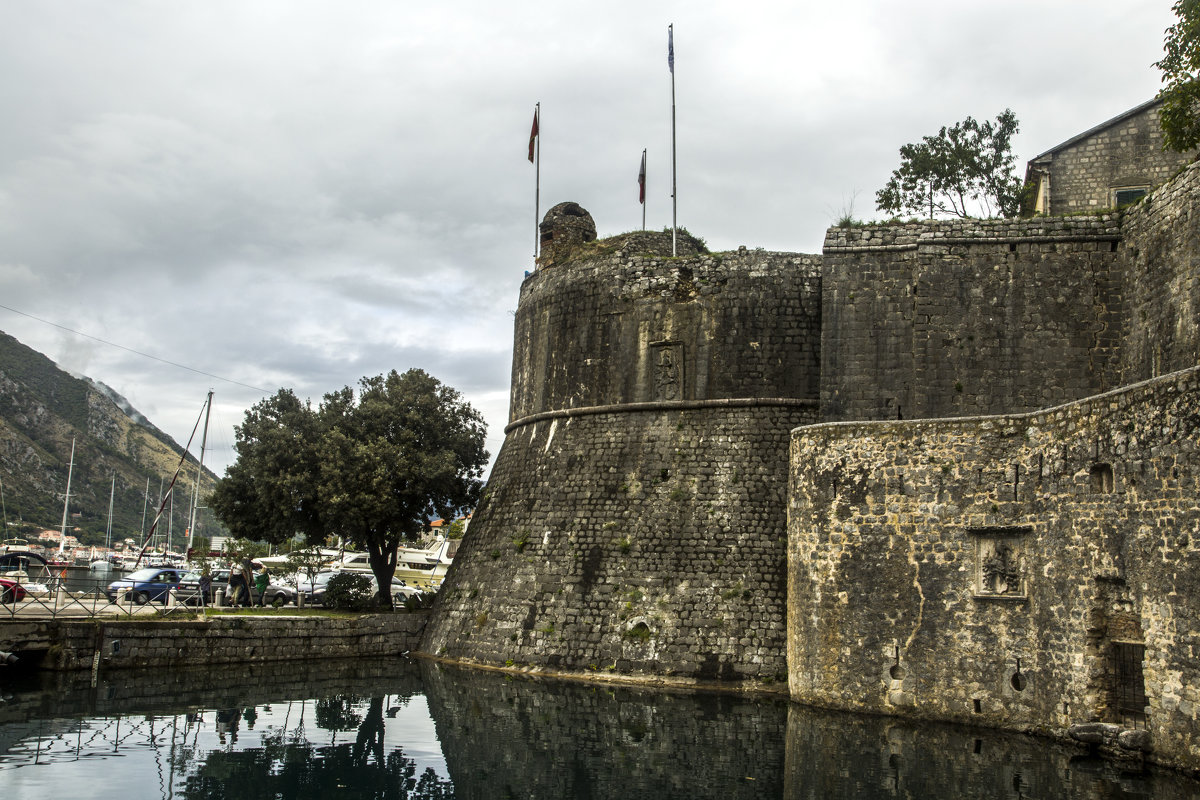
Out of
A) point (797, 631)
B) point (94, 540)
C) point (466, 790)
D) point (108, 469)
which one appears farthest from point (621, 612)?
point (108, 469)

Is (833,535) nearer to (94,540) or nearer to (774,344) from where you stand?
(774,344)

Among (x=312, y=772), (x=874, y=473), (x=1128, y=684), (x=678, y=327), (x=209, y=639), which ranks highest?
(x=678, y=327)

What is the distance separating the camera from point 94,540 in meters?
82.0

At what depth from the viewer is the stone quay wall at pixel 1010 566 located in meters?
11.8

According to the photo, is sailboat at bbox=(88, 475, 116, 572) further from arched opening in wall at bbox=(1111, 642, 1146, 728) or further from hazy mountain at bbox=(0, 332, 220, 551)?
arched opening in wall at bbox=(1111, 642, 1146, 728)

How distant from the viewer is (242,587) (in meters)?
28.5

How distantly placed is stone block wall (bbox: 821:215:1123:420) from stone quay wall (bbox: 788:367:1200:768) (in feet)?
9.85

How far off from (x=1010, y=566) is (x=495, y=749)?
27.4 feet

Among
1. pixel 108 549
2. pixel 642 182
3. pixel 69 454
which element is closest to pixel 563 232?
pixel 642 182

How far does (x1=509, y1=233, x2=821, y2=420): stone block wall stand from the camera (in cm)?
2206

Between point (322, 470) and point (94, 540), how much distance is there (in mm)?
67852

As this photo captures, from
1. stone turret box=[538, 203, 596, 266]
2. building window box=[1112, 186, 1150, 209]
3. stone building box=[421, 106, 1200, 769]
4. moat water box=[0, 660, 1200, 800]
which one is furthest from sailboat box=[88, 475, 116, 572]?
building window box=[1112, 186, 1150, 209]

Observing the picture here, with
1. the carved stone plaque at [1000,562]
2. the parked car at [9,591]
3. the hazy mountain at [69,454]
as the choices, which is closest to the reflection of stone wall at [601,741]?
the carved stone plaque at [1000,562]

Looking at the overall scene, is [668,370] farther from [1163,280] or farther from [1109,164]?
[1109,164]
